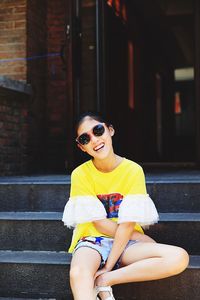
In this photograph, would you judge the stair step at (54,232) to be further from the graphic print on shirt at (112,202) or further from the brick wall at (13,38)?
the brick wall at (13,38)

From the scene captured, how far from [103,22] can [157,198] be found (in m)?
2.82

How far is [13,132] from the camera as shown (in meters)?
5.15

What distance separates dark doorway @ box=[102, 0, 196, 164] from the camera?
20.2ft

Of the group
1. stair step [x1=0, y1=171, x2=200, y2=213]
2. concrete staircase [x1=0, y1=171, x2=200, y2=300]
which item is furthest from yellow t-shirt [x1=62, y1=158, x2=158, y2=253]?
stair step [x1=0, y1=171, x2=200, y2=213]

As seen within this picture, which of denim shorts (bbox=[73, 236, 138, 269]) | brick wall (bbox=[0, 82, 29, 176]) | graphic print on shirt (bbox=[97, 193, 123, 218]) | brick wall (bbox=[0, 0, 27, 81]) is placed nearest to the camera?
denim shorts (bbox=[73, 236, 138, 269])

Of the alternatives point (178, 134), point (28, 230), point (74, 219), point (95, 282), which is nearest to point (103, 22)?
point (28, 230)

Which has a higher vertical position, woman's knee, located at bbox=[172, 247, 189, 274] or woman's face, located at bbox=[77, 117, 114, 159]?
woman's face, located at bbox=[77, 117, 114, 159]

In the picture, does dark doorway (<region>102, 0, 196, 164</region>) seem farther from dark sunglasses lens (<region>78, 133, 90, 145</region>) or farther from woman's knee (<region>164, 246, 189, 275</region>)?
woman's knee (<region>164, 246, 189, 275</region>)

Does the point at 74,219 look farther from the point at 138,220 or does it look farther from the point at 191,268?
the point at 191,268

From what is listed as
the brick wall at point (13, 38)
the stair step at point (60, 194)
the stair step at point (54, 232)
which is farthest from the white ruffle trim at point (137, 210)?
the brick wall at point (13, 38)

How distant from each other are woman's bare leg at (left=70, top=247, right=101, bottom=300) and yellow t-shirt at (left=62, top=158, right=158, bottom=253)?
20 cm

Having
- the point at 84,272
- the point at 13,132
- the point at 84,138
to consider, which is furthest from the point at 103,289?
the point at 13,132

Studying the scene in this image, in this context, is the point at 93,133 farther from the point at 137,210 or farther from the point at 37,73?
the point at 37,73

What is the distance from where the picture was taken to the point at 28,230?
3.33m
